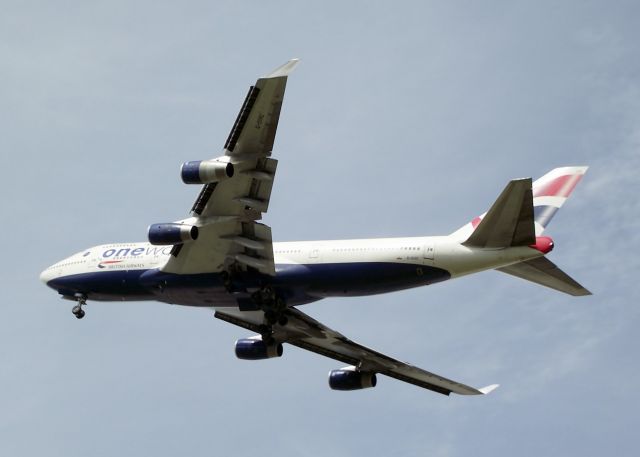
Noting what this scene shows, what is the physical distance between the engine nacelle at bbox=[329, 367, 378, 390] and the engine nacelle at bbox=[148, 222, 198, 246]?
1315cm

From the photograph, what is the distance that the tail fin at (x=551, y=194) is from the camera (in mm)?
47000

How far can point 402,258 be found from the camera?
45969 mm

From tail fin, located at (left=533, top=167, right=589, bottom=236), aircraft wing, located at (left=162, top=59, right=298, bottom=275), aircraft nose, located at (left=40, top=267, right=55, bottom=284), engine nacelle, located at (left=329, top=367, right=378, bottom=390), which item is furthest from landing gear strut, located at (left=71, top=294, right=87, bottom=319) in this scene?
tail fin, located at (left=533, top=167, right=589, bottom=236)

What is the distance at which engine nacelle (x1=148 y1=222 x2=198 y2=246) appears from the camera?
45875mm

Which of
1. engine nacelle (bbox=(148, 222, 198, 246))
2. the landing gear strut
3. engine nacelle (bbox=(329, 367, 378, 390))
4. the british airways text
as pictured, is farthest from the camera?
engine nacelle (bbox=(329, 367, 378, 390))

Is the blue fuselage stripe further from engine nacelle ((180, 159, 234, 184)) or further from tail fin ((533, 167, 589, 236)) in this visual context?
engine nacelle ((180, 159, 234, 184))

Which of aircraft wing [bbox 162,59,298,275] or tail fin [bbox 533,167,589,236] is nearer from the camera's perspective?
aircraft wing [bbox 162,59,298,275]

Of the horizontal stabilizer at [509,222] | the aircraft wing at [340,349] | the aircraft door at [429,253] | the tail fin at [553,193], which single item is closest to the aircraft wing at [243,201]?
the aircraft wing at [340,349]

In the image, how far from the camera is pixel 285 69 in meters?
41.0

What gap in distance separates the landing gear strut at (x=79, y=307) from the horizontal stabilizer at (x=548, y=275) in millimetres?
19331

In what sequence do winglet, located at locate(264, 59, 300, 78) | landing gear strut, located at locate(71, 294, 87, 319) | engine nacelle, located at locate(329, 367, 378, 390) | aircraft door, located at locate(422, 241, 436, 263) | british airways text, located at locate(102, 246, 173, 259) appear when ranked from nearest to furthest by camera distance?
1. winglet, located at locate(264, 59, 300, 78)
2. aircraft door, located at locate(422, 241, 436, 263)
3. british airways text, located at locate(102, 246, 173, 259)
4. landing gear strut, located at locate(71, 294, 87, 319)
5. engine nacelle, located at locate(329, 367, 378, 390)

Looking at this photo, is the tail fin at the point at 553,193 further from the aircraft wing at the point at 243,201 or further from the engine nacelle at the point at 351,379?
the engine nacelle at the point at 351,379

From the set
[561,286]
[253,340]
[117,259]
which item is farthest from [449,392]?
[117,259]

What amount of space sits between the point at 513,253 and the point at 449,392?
1375cm
